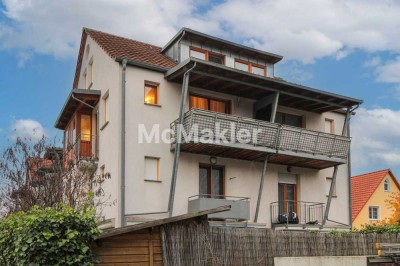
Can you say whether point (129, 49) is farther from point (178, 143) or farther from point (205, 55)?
point (178, 143)

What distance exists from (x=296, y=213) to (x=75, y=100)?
1110 cm

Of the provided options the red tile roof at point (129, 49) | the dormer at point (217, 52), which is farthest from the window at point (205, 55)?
the red tile roof at point (129, 49)

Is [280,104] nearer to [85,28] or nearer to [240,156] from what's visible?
[240,156]

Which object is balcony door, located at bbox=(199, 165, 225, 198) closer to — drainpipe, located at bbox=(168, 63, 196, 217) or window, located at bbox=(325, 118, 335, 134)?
drainpipe, located at bbox=(168, 63, 196, 217)

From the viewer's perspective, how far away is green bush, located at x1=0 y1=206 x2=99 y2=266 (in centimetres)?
1162

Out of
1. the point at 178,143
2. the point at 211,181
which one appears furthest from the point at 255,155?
the point at 178,143

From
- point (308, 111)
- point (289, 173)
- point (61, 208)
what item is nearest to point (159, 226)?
point (61, 208)

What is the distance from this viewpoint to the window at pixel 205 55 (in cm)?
2522

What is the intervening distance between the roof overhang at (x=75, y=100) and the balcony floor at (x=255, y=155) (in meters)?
5.09

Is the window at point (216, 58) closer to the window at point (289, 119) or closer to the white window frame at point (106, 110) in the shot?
the window at point (289, 119)

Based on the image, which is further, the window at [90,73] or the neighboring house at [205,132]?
the window at [90,73]

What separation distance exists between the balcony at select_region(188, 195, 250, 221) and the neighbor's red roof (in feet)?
72.4

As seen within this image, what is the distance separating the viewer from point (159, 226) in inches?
525

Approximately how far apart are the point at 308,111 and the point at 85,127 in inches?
411
